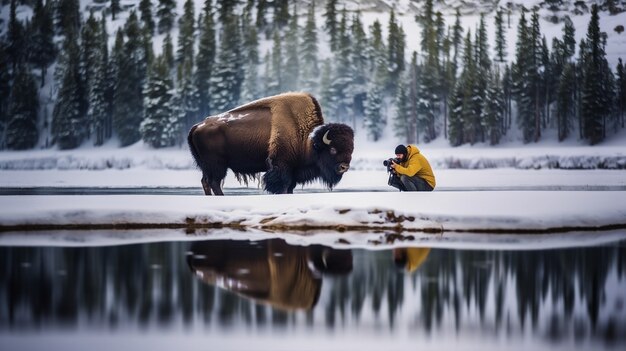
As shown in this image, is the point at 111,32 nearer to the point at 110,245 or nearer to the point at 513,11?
the point at 513,11

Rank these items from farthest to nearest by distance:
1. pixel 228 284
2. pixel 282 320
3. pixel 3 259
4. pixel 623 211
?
pixel 623 211 < pixel 3 259 < pixel 228 284 < pixel 282 320

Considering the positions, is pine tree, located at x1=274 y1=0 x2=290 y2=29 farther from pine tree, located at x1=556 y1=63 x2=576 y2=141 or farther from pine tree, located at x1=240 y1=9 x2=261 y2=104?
pine tree, located at x1=556 y1=63 x2=576 y2=141

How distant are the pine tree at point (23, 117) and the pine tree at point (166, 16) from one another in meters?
37.6

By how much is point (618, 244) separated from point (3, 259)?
6.64 m

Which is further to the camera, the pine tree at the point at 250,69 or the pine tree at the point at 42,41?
the pine tree at the point at 42,41

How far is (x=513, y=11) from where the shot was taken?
130m

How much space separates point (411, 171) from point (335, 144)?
5.40 feet

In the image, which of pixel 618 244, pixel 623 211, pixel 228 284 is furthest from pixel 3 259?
pixel 623 211

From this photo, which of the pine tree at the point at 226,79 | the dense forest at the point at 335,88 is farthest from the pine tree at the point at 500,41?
the pine tree at the point at 226,79

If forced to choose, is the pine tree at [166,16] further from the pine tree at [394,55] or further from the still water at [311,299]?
the still water at [311,299]

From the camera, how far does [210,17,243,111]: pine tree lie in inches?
2955

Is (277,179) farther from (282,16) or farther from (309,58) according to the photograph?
(282,16)

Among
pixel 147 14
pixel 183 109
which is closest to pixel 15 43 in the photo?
pixel 147 14

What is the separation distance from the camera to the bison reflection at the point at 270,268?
221 inches
